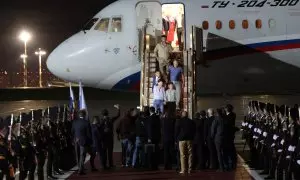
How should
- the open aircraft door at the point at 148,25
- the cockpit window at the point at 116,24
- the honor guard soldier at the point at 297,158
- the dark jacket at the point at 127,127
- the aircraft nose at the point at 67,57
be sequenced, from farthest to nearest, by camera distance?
the aircraft nose at the point at 67,57 → the cockpit window at the point at 116,24 → the open aircraft door at the point at 148,25 → the dark jacket at the point at 127,127 → the honor guard soldier at the point at 297,158

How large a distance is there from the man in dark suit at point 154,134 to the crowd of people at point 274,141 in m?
2.54

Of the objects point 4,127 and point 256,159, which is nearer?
point 4,127

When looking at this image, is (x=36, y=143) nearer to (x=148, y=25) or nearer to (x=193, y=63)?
(x=193, y=63)

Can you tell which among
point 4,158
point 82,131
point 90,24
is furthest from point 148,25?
point 4,158

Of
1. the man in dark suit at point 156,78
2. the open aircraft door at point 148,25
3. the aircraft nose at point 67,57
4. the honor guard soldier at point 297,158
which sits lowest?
the honor guard soldier at point 297,158

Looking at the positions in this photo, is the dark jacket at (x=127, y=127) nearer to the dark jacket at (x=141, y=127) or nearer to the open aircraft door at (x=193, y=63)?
the dark jacket at (x=141, y=127)

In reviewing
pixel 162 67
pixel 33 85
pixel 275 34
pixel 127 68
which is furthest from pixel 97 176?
pixel 33 85

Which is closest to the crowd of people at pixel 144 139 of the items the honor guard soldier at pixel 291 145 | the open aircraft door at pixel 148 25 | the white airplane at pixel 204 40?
the honor guard soldier at pixel 291 145

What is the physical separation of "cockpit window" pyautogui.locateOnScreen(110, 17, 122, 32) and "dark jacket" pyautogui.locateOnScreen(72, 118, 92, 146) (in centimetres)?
812

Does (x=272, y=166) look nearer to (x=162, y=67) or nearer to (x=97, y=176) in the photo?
(x=97, y=176)

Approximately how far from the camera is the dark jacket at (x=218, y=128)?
51.6 feet

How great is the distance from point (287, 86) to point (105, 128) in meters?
10.0

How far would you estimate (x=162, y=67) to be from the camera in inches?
819

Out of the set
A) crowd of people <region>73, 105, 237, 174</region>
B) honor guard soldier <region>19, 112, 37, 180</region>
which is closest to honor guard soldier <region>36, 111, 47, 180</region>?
honor guard soldier <region>19, 112, 37, 180</region>
